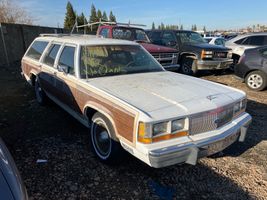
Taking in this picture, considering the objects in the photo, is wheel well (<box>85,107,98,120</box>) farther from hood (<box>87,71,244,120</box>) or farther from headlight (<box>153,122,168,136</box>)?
headlight (<box>153,122,168,136</box>)

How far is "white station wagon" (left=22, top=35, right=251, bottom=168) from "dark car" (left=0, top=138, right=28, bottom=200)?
3.98 ft

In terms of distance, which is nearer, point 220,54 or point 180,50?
point 220,54

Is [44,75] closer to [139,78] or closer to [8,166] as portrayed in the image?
[139,78]

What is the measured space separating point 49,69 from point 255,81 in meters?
6.16

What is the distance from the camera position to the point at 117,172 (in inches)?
127

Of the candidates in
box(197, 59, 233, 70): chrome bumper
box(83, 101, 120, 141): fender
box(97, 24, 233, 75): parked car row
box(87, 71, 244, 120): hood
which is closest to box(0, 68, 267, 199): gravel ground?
box(83, 101, 120, 141): fender

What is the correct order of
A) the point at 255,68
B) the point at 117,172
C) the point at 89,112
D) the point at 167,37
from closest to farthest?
1. the point at 117,172
2. the point at 89,112
3. the point at 255,68
4. the point at 167,37

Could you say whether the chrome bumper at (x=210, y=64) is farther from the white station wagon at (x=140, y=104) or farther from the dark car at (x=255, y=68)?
the white station wagon at (x=140, y=104)

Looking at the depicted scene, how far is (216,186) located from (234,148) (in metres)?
1.11

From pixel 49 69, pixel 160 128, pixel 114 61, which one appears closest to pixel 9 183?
pixel 160 128

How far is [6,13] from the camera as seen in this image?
25188 mm

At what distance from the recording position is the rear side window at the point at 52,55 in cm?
475

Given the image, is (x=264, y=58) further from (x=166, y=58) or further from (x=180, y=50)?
(x=180, y=50)

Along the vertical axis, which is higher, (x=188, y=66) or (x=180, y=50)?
(x=180, y=50)
